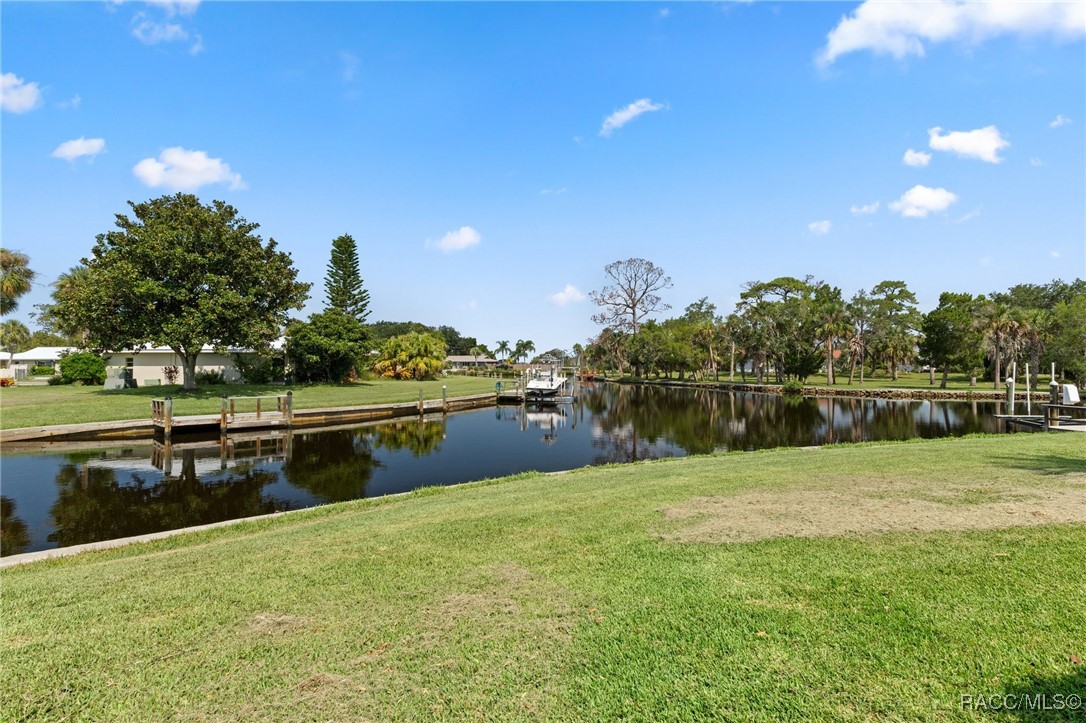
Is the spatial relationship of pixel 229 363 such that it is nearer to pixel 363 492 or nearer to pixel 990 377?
pixel 363 492

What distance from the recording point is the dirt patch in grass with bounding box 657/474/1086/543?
530 cm

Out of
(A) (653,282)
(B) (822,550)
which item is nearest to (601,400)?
(A) (653,282)

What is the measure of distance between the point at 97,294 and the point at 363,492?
78.4 feet

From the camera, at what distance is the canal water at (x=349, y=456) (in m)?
11.1

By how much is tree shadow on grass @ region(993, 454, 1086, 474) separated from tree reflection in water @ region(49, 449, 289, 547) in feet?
45.3

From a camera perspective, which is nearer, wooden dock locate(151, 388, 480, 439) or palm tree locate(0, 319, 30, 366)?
wooden dock locate(151, 388, 480, 439)

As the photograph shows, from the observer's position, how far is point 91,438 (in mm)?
19172

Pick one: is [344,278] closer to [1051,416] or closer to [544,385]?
[544,385]

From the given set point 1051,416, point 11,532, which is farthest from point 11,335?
point 1051,416

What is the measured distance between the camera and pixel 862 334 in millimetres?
62375

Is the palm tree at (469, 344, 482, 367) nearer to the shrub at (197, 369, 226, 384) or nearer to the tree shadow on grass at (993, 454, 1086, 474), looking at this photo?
the shrub at (197, 369, 226, 384)

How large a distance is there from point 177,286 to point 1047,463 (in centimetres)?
3616

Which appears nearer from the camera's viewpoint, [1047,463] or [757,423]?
[1047,463]

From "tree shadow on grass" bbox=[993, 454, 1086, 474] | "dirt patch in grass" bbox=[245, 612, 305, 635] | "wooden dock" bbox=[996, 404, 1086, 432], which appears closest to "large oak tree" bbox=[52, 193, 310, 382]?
"dirt patch in grass" bbox=[245, 612, 305, 635]
